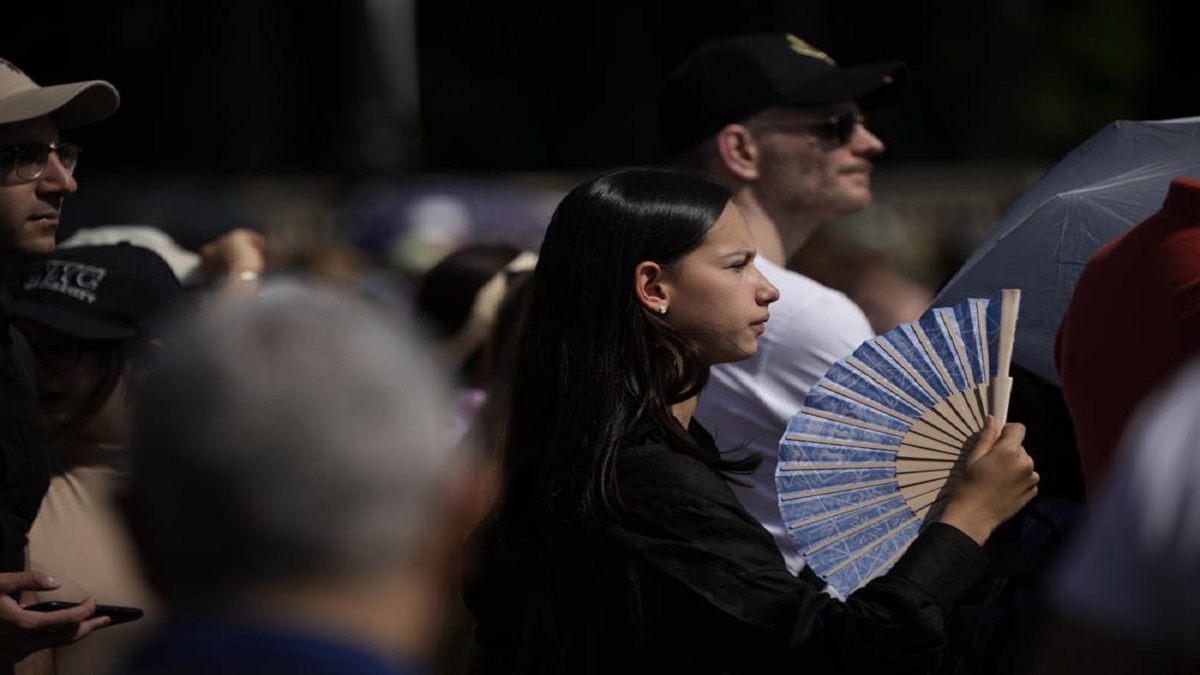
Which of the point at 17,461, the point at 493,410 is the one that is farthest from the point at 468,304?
the point at 17,461

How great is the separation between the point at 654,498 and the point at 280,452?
3.92 ft

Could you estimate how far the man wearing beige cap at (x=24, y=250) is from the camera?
9.93 ft

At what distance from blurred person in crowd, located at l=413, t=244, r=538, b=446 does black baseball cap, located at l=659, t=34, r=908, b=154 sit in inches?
46.1

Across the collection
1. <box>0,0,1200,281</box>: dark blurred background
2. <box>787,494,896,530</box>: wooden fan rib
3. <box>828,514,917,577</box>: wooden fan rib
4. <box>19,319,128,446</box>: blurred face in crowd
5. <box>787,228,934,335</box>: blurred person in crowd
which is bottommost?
<box>0,0,1200,281</box>: dark blurred background

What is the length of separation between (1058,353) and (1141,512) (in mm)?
1730

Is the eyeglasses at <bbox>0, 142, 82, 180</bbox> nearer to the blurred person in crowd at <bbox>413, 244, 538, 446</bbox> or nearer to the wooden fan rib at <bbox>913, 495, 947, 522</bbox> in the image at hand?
the wooden fan rib at <bbox>913, 495, 947, 522</bbox>

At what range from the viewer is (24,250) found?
11.4 feet

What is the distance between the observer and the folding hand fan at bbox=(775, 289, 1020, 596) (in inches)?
114

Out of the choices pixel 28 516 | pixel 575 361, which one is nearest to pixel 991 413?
pixel 575 361

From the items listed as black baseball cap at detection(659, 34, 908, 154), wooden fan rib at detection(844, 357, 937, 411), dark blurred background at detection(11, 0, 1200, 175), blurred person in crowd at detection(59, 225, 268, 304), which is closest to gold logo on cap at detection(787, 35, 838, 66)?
black baseball cap at detection(659, 34, 908, 154)

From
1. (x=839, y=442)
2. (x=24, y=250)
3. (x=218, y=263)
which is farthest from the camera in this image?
(x=218, y=263)

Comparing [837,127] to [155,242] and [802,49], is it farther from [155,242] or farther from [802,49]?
[155,242]

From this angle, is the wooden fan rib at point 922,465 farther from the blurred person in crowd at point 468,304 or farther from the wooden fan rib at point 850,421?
the blurred person in crowd at point 468,304

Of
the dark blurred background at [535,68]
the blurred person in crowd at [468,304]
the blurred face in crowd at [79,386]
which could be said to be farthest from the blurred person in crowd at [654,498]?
the dark blurred background at [535,68]
